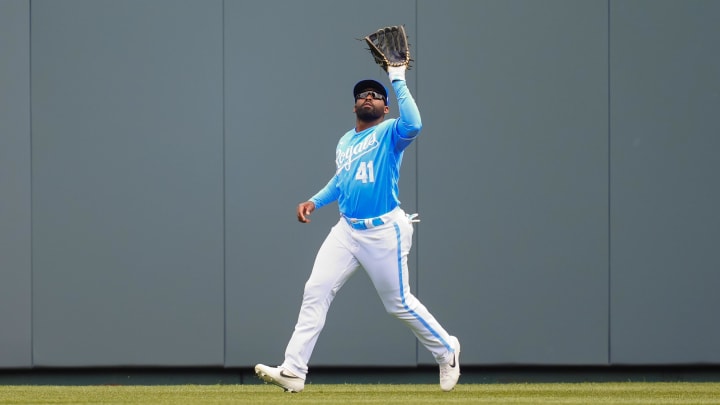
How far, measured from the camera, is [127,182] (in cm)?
1112

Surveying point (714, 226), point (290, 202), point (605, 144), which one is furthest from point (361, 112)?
point (714, 226)

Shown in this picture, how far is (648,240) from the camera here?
447 inches

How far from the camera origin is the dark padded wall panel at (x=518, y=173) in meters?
11.3

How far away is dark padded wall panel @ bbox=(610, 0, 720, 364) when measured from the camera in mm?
11336

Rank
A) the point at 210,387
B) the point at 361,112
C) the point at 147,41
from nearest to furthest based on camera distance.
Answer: the point at 361,112, the point at 210,387, the point at 147,41

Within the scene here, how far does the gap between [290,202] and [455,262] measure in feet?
5.10

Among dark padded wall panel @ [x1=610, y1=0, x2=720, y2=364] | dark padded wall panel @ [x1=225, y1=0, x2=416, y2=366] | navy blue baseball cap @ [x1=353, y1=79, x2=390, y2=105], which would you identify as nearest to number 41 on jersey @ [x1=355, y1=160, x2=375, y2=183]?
navy blue baseball cap @ [x1=353, y1=79, x2=390, y2=105]

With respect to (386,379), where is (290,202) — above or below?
above

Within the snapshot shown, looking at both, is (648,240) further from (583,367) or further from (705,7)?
(705,7)

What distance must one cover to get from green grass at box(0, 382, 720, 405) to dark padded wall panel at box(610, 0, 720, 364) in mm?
802

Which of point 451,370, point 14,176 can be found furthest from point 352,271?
point 14,176

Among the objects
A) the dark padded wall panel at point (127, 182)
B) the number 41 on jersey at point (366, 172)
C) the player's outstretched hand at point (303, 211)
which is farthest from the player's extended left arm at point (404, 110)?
the dark padded wall panel at point (127, 182)

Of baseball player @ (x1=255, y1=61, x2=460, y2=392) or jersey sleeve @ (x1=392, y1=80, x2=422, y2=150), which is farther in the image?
baseball player @ (x1=255, y1=61, x2=460, y2=392)

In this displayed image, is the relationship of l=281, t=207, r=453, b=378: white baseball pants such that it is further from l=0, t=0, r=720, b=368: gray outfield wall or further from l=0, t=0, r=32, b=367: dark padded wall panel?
l=0, t=0, r=32, b=367: dark padded wall panel
